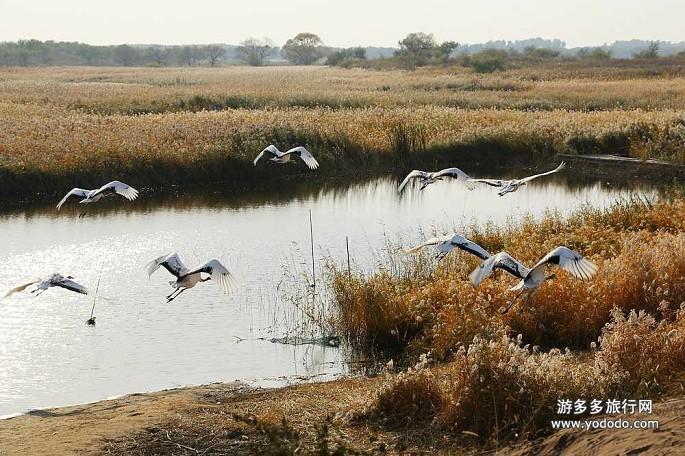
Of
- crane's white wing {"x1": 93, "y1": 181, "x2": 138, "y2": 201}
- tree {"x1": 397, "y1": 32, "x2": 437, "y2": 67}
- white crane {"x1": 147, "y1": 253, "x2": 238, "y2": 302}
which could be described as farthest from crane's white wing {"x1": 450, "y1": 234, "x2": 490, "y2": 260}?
tree {"x1": 397, "y1": 32, "x2": 437, "y2": 67}

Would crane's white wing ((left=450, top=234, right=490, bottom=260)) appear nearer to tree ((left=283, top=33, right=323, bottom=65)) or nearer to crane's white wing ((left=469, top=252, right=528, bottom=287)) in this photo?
crane's white wing ((left=469, top=252, right=528, bottom=287))

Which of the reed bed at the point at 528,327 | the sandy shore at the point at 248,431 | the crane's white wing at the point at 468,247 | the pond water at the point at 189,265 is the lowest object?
the pond water at the point at 189,265

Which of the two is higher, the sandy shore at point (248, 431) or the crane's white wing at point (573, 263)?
the crane's white wing at point (573, 263)

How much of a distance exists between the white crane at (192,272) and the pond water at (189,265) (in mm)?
1303

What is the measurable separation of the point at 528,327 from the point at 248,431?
185 inches

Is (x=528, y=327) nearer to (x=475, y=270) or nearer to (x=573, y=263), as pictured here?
Answer: (x=475, y=270)

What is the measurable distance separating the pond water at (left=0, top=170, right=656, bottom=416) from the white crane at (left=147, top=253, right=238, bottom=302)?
130cm

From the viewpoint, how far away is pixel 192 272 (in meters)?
12.4

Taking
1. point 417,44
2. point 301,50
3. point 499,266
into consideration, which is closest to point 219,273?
point 499,266

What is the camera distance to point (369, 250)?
2014 cm

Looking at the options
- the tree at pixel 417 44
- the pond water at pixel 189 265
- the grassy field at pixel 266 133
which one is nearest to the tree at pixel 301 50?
the tree at pixel 417 44

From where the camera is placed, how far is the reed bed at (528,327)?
952 cm

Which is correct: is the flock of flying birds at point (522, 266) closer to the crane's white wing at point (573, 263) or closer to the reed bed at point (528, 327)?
the crane's white wing at point (573, 263)

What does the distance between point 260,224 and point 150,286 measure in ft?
21.4
